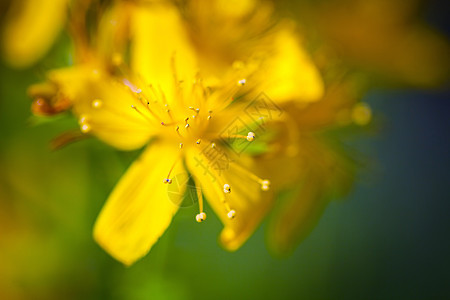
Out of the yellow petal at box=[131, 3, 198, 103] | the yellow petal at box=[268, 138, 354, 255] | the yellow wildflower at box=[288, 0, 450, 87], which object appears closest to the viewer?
the yellow petal at box=[131, 3, 198, 103]

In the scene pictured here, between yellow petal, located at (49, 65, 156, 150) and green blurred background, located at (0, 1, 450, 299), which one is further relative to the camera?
green blurred background, located at (0, 1, 450, 299)

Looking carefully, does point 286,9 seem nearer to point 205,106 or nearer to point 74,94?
point 205,106

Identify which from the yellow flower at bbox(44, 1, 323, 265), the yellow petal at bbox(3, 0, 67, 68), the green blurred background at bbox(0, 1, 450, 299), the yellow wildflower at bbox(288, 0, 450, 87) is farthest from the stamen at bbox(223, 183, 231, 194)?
the yellow wildflower at bbox(288, 0, 450, 87)

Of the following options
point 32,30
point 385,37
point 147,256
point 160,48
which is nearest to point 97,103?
point 160,48

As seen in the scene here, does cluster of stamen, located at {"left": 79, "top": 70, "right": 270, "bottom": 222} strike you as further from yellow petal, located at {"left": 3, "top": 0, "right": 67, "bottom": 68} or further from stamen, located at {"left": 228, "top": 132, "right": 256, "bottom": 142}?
yellow petal, located at {"left": 3, "top": 0, "right": 67, "bottom": 68}

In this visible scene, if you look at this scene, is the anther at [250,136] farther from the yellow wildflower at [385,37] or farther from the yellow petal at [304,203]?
the yellow wildflower at [385,37]

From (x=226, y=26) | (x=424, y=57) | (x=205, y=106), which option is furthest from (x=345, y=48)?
(x=205, y=106)

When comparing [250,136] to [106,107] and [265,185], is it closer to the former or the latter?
[265,185]
